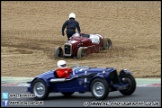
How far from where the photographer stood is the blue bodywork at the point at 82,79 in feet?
53.4

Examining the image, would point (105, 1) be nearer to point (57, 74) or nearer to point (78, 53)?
point (78, 53)

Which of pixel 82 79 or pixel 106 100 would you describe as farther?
pixel 82 79

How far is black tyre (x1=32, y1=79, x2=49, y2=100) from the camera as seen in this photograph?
1691 cm

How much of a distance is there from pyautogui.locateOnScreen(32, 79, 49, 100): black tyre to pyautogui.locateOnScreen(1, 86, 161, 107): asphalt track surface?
16 cm

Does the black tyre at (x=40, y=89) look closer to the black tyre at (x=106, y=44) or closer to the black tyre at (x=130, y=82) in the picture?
the black tyre at (x=130, y=82)

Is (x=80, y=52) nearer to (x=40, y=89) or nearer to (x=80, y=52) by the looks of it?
(x=80, y=52)

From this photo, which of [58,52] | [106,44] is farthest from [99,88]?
[106,44]

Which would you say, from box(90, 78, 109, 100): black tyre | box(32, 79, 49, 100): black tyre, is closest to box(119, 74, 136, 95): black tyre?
box(90, 78, 109, 100): black tyre

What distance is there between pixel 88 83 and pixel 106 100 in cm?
65

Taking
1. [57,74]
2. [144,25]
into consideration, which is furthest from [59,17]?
[57,74]

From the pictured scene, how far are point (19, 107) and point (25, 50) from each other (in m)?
13.9

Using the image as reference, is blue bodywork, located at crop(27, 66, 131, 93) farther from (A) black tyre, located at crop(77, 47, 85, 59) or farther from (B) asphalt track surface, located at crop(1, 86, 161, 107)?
(A) black tyre, located at crop(77, 47, 85, 59)

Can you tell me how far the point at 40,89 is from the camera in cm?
1708

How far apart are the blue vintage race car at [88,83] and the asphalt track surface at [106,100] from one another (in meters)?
0.21
